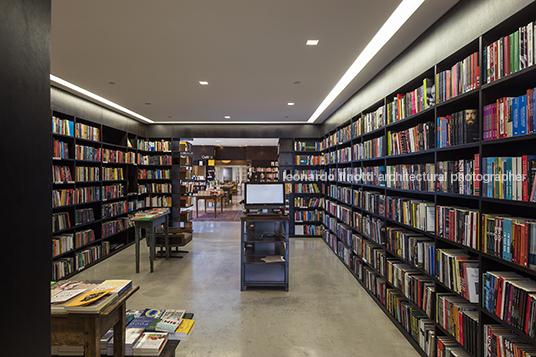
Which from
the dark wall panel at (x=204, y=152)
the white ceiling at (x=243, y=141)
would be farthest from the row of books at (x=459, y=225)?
the dark wall panel at (x=204, y=152)

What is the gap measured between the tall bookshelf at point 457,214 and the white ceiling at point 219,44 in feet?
2.36

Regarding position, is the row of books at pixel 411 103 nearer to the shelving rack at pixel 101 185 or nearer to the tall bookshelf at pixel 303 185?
the tall bookshelf at pixel 303 185

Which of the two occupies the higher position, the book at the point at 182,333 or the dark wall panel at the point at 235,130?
the dark wall panel at the point at 235,130

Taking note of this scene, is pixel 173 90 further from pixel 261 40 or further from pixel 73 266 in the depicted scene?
pixel 73 266

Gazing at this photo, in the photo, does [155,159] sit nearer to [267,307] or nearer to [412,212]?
[267,307]

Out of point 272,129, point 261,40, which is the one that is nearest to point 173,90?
point 261,40

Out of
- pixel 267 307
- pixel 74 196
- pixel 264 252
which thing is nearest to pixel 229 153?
pixel 74 196

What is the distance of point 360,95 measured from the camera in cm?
461

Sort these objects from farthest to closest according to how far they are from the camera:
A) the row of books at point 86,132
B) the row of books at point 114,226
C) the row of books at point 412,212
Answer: the row of books at point 114,226, the row of books at point 86,132, the row of books at point 412,212

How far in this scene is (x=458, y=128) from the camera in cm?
221

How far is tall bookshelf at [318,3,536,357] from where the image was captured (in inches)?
68.1

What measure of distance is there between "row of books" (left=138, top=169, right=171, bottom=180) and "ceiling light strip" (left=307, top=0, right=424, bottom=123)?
507 centimetres

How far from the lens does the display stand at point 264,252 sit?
4008 millimetres

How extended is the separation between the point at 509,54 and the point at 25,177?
7.91ft
